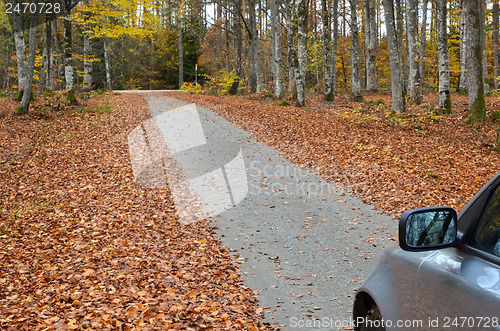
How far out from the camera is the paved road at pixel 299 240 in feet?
17.9

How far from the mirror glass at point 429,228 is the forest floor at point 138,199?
10.1 ft

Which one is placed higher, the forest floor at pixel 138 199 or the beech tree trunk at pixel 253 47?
the beech tree trunk at pixel 253 47

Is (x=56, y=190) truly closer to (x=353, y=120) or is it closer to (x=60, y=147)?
(x=60, y=147)

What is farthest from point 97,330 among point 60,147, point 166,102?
point 166,102

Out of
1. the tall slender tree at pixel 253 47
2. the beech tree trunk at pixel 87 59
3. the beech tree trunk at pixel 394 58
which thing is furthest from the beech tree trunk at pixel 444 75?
the beech tree trunk at pixel 87 59

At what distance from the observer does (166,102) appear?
1005 inches

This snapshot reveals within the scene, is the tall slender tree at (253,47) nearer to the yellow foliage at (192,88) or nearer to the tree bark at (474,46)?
the yellow foliage at (192,88)

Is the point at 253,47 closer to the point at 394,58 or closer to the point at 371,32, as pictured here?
the point at 371,32

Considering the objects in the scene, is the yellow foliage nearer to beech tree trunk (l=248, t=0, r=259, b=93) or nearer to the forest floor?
beech tree trunk (l=248, t=0, r=259, b=93)

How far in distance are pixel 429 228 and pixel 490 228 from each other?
326 millimetres

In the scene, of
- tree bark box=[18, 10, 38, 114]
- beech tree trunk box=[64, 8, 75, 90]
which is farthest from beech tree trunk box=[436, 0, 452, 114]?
beech tree trunk box=[64, 8, 75, 90]

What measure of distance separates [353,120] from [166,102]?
12.2 metres

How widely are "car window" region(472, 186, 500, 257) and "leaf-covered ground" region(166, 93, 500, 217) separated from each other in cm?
691

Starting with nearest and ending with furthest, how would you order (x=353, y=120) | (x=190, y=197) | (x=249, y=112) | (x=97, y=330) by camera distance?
(x=97, y=330), (x=190, y=197), (x=353, y=120), (x=249, y=112)
